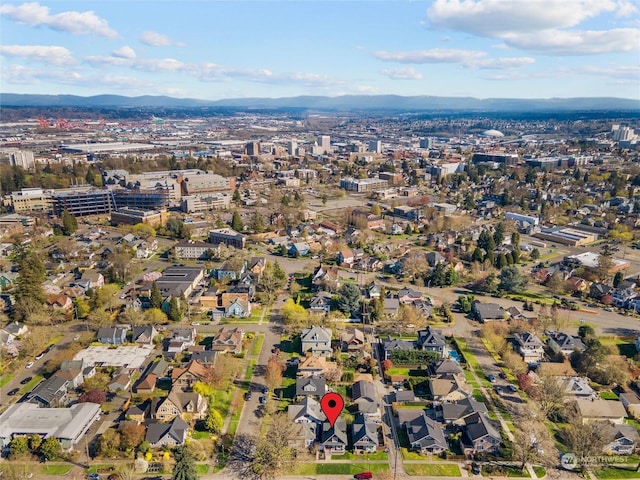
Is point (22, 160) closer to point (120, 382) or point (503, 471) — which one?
point (120, 382)

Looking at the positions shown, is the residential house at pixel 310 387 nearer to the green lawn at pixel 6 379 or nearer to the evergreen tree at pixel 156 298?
the evergreen tree at pixel 156 298

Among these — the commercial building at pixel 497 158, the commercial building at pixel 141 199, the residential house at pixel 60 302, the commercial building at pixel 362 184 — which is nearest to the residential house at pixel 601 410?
the residential house at pixel 60 302

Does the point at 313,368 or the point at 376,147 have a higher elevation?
the point at 376,147

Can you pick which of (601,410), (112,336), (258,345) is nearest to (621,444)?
(601,410)

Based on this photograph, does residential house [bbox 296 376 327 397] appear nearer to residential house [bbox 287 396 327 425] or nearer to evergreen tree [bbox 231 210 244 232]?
residential house [bbox 287 396 327 425]

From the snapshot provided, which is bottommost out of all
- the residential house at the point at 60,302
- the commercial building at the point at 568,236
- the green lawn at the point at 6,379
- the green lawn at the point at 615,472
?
the green lawn at the point at 615,472

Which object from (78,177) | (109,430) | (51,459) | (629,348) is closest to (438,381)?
(629,348)

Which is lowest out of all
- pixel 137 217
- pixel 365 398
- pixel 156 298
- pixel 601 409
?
pixel 601 409

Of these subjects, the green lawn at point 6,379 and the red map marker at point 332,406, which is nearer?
the red map marker at point 332,406
